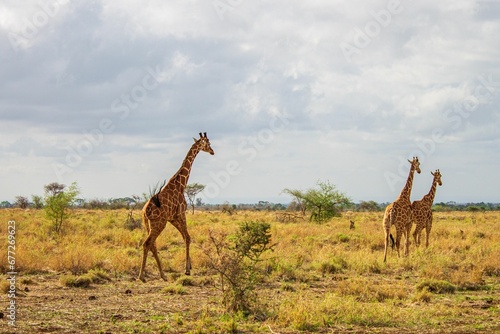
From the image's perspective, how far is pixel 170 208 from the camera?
14242 millimetres

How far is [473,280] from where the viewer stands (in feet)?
44.6

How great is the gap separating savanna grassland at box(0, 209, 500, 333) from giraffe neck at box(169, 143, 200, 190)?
5.95 feet

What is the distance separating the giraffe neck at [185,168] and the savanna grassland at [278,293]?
1814 mm

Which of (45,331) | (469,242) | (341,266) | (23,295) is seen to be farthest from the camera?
(469,242)

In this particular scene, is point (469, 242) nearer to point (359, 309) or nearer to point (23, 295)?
point (359, 309)

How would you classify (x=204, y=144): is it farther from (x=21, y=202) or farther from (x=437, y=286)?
(x=21, y=202)

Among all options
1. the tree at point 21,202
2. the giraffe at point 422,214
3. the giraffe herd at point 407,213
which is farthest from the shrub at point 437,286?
the tree at point 21,202

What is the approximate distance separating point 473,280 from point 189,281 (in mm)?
6923

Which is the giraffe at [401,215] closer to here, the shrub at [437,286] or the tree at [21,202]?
the shrub at [437,286]

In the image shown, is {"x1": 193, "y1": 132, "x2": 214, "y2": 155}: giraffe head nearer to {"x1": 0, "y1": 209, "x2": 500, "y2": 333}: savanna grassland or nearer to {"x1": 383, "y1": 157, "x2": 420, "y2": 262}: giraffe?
{"x1": 0, "y1": 209, "x2": 500, "y2": 333}: savanna grassland

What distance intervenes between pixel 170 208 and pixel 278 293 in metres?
3.86

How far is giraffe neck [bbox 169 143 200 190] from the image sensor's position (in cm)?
1482

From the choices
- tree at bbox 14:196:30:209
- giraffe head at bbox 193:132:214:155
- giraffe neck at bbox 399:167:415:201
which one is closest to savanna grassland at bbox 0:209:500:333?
giraffe neck at bbox 399:167:415:201

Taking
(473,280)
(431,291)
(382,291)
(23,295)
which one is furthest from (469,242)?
(23,295)
